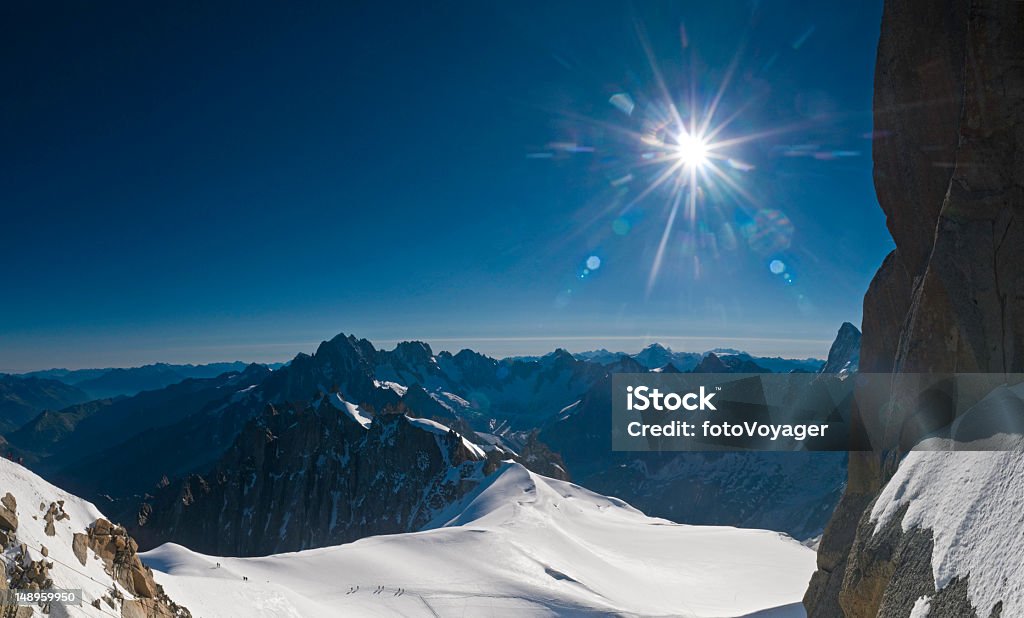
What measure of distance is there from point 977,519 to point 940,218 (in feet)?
38.1

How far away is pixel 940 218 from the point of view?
57.9ft

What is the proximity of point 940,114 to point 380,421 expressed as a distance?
16074cm

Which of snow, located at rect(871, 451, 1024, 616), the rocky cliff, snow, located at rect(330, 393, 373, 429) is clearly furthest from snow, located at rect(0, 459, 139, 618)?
snow, located at rect(330, 393, 373, 429)

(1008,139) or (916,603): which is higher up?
(1008,139)

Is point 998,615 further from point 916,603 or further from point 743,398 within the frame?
point 743,398

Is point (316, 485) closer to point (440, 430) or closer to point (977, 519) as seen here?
point (440, 430)

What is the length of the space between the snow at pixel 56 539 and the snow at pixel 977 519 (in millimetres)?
20724

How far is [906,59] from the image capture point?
2105cm

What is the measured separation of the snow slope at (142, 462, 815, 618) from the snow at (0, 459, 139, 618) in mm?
6116

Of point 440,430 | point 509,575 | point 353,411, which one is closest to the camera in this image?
point 509,575

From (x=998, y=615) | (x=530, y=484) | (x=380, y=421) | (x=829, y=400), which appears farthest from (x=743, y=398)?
(x=998, y=615)

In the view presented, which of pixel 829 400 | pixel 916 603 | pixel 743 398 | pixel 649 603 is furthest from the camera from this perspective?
pixel 743 398

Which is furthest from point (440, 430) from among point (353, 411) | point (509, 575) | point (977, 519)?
point (977, 519)

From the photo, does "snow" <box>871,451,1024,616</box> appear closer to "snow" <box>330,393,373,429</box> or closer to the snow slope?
the snow slope
